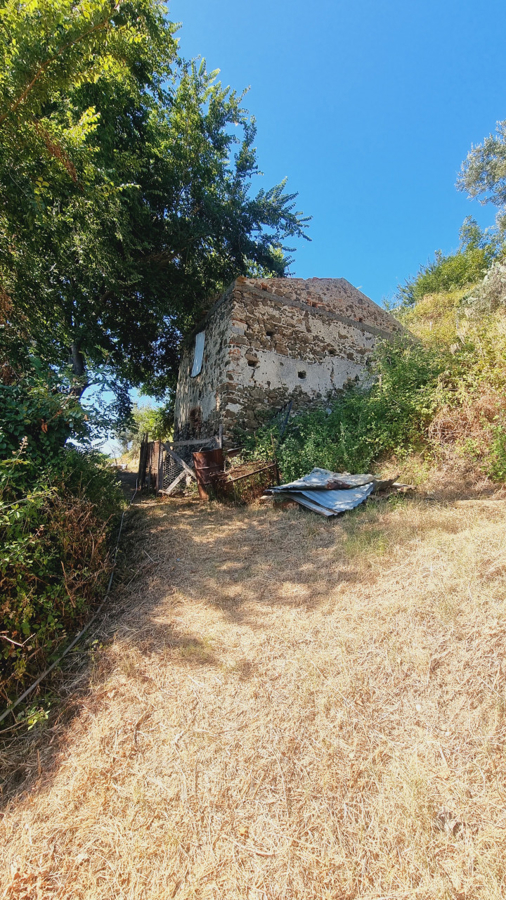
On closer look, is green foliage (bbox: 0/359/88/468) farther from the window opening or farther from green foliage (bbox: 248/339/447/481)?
the window opening

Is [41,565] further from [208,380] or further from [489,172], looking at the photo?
[489,172]

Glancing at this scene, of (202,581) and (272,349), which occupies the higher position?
(272,349)

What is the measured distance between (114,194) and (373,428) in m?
6.23

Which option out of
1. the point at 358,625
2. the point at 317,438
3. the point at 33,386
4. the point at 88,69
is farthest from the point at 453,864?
the point at 88,69

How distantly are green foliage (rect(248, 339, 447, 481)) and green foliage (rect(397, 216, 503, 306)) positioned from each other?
14.2 m

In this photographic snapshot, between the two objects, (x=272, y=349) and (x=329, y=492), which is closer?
(x=329, y=492)

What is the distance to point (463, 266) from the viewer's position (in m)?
18.4

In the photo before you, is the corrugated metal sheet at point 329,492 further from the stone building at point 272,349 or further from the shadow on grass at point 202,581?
the stone building at point 272,349

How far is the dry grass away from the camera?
4.35ft

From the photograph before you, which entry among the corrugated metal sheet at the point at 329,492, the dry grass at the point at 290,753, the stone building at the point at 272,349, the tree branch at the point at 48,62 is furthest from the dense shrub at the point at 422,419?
the tree branch at the point at 48,62

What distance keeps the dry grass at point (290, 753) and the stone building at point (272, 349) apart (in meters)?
5.63

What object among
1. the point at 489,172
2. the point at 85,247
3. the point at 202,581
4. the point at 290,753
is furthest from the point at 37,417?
the point at 489,172

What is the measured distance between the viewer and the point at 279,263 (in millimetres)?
11156

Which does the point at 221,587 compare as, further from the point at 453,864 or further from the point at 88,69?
the point at 88,69
